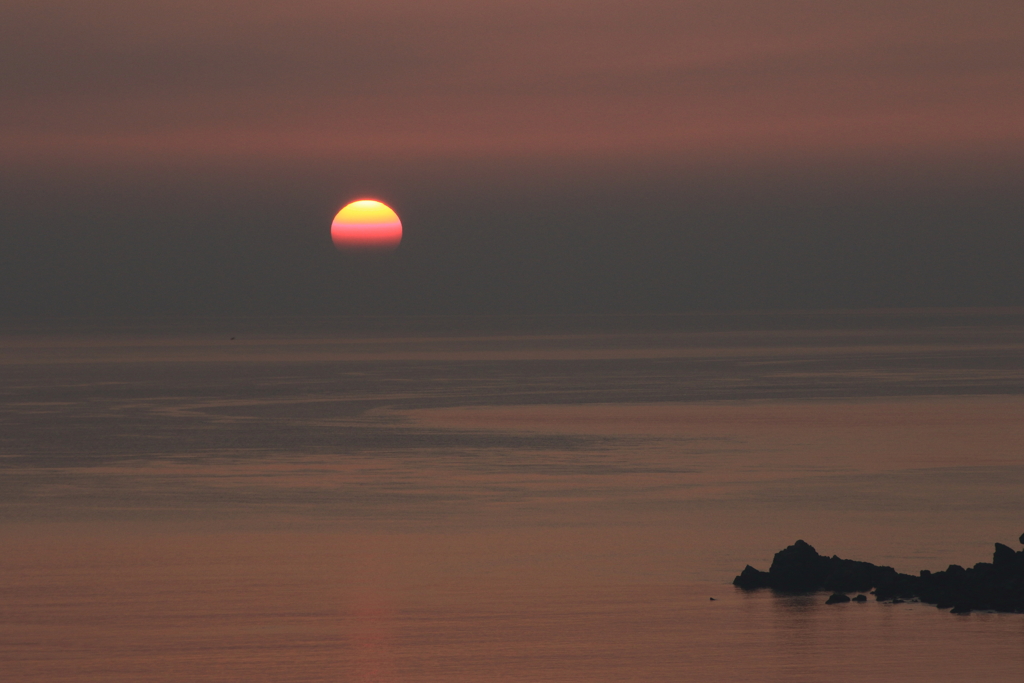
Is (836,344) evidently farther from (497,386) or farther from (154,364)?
(497,386)

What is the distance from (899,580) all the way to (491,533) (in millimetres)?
10351

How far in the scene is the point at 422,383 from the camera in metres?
97.6

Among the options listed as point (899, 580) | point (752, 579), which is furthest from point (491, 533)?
point (899, 580)

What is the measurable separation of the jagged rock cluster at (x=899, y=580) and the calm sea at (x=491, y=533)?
45cm

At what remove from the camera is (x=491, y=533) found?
33750 mm

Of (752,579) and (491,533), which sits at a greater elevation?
(491,533)

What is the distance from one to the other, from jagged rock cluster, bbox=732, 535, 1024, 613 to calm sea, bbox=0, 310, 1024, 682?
45 centimetres

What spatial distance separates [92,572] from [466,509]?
10.7 meters

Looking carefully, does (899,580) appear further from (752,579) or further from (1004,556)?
(752,579)

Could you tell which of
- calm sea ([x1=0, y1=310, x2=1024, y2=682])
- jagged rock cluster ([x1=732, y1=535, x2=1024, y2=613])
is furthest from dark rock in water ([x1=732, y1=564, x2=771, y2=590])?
calm sea ([x1=0, y1=310, x2=1024, y2=682])

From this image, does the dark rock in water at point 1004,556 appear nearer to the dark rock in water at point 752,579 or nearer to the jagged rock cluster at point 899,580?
the jagged rock cluster at point 899,580

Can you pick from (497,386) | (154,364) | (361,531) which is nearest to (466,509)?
(361,531)

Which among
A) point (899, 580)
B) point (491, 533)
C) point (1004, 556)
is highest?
point (491, 533)

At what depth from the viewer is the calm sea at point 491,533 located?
2288cm
